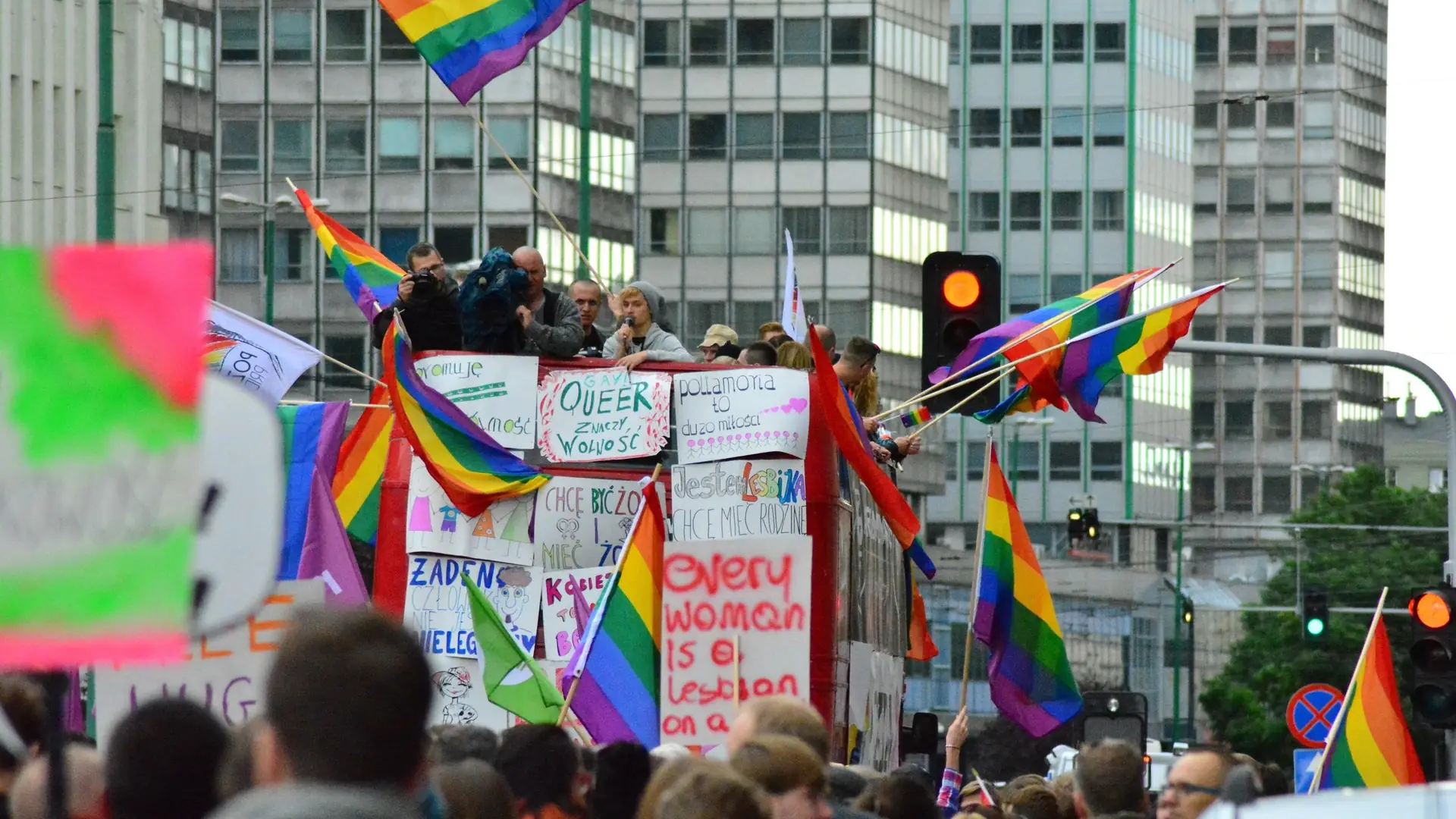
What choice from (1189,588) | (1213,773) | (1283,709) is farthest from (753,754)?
(1189,588)

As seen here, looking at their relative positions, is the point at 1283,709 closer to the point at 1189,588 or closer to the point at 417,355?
the point at 1189,588

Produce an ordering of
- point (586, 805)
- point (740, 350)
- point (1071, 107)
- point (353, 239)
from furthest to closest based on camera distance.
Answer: point (1071, 107) < point (353, 239) < point (740, 350) < point (586, 805)

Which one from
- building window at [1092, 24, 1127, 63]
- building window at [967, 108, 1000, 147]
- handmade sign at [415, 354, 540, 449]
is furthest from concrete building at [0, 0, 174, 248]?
building window at [1092, 24, 1127, 63]

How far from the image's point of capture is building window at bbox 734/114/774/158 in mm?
89125

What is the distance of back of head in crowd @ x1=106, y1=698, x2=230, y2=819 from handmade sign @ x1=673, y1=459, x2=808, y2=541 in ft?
26.2

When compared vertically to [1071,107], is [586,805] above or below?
below

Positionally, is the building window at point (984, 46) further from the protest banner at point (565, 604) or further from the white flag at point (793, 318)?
the protest banner at point (565, 604)

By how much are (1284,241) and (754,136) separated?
45366 mm

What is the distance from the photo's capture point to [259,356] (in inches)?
629

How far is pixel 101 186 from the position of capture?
29.1 metres

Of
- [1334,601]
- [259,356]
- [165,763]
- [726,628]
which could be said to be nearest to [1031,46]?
[1334,601]

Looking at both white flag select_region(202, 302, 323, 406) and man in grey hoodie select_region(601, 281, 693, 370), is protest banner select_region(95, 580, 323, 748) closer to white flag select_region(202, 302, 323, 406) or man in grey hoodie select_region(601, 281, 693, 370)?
man in grey hoodie select_region(601, 281, 693, 370)

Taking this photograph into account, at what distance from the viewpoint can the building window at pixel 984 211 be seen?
112375 mm

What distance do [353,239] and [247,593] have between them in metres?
12.7
